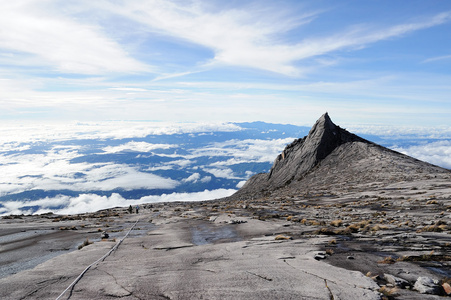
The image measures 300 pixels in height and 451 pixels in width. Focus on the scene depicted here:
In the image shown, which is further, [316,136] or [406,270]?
[316,136]

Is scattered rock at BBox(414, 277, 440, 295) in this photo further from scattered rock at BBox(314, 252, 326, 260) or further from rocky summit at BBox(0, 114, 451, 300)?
scattered rock at BBox(314, 252, 326, 260)

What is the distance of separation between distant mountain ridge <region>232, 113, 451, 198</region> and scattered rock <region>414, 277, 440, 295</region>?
126ft

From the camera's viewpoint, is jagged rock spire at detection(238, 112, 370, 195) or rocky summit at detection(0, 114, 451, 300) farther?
jagged rock spire at detection(238, 112, 370, 195)

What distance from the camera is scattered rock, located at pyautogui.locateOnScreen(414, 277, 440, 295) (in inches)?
307

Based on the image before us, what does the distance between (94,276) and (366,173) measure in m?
51.9

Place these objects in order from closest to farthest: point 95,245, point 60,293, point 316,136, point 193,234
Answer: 1. point 60,293
2. point 95,245
3. point 193,234
4. point 316,136

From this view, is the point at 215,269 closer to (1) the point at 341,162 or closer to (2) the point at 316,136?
(1) the point at 341,162

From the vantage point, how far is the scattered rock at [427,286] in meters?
7.79

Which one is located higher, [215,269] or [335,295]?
[335,295]

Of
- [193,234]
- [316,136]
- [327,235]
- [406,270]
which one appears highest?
[316,136]

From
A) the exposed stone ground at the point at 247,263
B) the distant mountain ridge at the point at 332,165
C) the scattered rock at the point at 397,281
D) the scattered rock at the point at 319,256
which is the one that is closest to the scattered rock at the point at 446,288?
the exposed stone ground at the point at 247,263

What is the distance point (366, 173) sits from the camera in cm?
4953

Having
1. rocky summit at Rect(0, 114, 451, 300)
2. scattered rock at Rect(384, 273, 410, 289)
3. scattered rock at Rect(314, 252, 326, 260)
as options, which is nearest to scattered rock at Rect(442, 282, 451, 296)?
rocky summit at Rect(0, 114, 451, 300)

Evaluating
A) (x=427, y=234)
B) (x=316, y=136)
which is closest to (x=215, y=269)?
(x=427, y=234)
